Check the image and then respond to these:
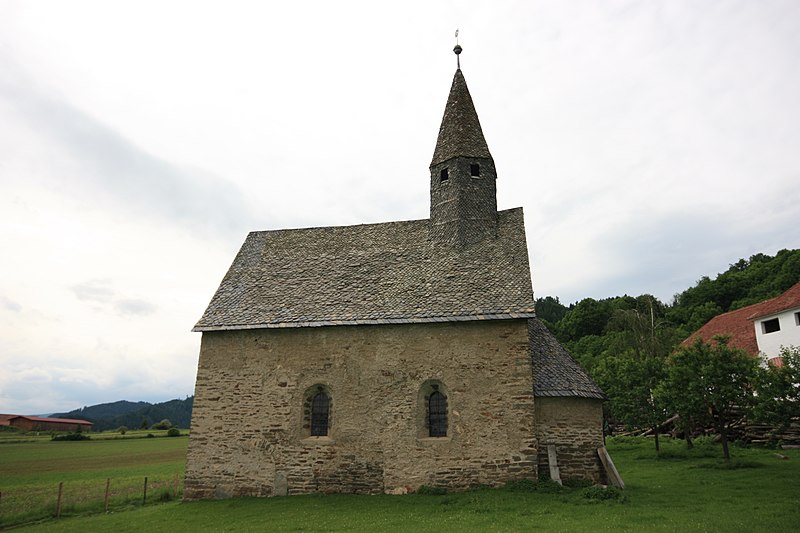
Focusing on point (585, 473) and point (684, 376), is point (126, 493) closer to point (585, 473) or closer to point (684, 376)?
point (585, 473)

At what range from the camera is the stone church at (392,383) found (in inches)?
685

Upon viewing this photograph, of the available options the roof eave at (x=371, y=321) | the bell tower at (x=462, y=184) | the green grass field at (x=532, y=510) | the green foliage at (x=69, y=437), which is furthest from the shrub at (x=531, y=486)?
the green foliage at (x=69, y=437)

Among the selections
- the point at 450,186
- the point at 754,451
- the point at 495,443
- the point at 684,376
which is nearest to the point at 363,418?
the point at 495,443

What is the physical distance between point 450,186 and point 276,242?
9.15m

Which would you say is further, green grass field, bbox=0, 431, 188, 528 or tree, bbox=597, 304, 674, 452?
tree, bbox=597, 304, 674, 452

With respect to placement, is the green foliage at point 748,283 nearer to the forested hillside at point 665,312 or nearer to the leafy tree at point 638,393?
the forested hillside at point 665,312

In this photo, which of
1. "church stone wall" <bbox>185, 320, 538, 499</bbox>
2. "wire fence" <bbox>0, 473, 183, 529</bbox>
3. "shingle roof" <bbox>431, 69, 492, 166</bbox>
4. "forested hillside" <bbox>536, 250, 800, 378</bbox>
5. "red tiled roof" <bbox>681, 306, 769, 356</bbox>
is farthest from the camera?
"forested hillside" <bbox>536, 250, 800, 378</bbox>

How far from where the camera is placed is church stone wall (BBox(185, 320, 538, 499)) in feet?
56.6

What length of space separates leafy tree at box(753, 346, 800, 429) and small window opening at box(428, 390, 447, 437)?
11162 mm

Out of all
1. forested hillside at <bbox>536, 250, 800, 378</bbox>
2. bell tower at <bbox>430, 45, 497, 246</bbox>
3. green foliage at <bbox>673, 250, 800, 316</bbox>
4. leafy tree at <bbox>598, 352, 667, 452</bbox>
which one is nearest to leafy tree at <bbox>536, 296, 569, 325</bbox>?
forested hillside at <bbox>536, 250, 800, 378</bbox>

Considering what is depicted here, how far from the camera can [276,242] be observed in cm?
2498

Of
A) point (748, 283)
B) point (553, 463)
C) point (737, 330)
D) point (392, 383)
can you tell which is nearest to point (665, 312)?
point (748, 283)

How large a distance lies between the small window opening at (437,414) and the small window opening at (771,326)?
2652 cm

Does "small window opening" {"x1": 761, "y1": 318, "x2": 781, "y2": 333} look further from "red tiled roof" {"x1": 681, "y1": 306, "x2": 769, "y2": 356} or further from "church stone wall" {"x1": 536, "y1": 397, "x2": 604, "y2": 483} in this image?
"church stone wall" {"x1": 536, "y1": 397, "x2": 604, "y2": 483}
